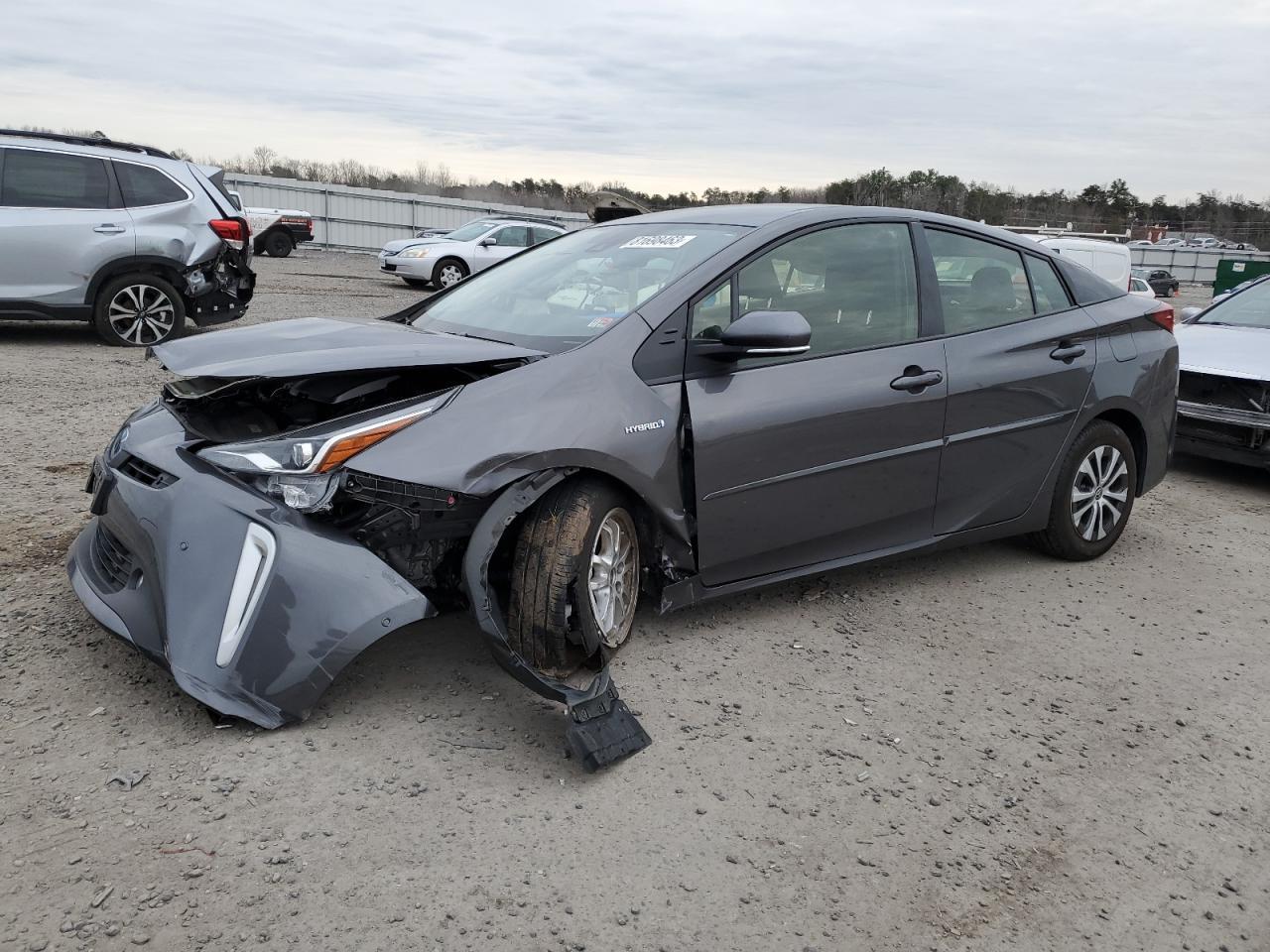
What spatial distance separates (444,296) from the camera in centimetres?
455

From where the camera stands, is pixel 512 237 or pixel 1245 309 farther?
pixel 512 237

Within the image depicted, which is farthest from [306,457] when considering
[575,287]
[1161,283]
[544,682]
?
[1161,283]

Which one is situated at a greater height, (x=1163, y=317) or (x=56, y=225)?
(x=56, y=225)

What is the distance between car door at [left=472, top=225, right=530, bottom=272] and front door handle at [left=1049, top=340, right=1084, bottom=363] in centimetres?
1603

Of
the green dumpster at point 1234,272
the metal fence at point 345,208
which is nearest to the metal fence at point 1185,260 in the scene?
the green dumpster at point 1234,272

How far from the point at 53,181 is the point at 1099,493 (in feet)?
29.1

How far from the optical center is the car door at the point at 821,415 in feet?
11.9

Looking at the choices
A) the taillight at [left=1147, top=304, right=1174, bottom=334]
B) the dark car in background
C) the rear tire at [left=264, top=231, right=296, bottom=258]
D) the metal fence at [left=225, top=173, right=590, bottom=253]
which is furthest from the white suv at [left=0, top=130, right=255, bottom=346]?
the dark car in background

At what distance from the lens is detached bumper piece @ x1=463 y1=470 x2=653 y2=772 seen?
9.77 ft

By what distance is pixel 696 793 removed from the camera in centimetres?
289

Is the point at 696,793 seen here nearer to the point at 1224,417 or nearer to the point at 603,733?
the point at 603,733

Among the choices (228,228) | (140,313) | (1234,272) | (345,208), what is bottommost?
(140,313)

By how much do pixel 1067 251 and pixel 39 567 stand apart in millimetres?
13384

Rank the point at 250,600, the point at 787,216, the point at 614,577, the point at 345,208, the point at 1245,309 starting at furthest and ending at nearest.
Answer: the point at 345,208 < the point at 1245,309 < the point at 787,216 < the point at 614,577 < the point at 250,600
